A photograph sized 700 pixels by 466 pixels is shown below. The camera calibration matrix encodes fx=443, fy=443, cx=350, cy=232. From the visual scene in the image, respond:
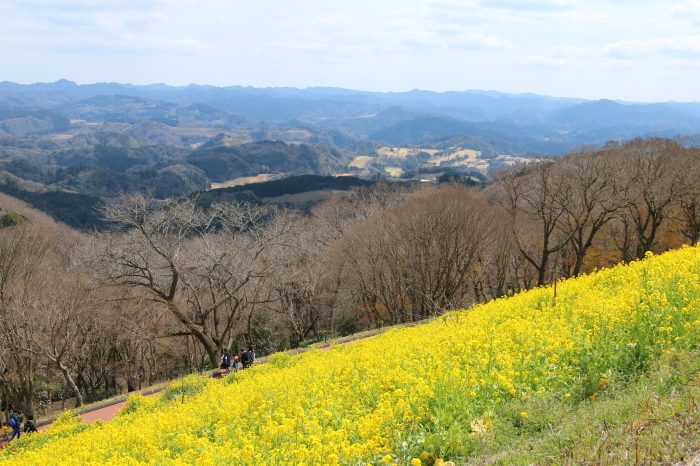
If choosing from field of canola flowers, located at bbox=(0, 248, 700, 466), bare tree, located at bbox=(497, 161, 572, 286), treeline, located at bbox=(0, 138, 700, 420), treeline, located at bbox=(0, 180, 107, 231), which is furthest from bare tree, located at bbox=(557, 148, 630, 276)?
treeline, located at bbox=(0, 180, 107, 231)

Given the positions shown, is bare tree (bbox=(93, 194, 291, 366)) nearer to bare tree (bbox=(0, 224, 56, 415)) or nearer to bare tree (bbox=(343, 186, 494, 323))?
bare tree (bbox=(0, 224, 56, 415))

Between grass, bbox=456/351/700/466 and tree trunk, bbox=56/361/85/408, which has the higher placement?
grass, bbox=456/351/700/466

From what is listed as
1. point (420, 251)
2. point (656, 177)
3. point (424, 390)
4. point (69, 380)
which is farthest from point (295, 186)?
point (424, 390)

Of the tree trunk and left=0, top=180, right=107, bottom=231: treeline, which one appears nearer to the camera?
the tree trunk

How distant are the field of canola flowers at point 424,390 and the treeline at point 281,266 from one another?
1426 centimetres

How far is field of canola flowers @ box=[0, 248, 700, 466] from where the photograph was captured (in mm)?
5938

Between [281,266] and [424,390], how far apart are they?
25.5 meters

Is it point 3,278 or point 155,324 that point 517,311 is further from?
point 3,278

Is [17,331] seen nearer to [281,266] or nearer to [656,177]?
[281,266]

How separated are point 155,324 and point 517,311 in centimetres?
2365

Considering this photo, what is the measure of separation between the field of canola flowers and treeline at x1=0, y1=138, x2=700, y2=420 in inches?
561

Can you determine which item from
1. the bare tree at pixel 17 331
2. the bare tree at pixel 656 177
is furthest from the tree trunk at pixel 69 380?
the bare tree at pixel 656 177

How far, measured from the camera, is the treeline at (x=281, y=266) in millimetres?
23781

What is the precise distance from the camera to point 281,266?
31406 mm
